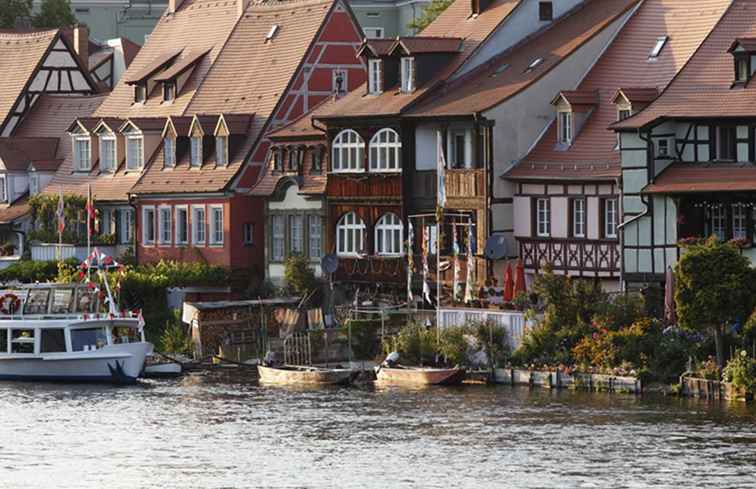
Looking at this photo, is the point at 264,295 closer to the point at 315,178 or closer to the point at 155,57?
the point at 315,178

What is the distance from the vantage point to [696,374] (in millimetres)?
71000

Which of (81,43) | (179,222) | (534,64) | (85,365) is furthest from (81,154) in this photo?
(534,64)

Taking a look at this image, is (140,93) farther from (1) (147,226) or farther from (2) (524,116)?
(2) (524,116)

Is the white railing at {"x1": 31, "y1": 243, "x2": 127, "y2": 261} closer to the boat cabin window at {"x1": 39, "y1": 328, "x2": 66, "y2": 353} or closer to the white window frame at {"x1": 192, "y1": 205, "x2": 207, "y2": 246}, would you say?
the white window frame at {"x1": 192, "y1": 205, "x2": 207, "y2": 246}

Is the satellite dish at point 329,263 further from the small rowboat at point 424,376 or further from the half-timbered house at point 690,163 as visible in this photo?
the half-timbered house at point 690,163

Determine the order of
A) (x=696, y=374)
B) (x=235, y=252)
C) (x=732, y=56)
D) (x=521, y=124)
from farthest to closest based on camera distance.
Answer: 1. (x=235, y=252)
2. (x=521, y=124)
3. (x=732, y=56)
4. (x=696, y=374)

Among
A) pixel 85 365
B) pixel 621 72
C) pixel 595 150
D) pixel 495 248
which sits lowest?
pixel 85 365

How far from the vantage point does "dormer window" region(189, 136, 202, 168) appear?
98.8m

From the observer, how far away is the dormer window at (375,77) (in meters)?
90.4

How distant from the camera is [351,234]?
9012cm

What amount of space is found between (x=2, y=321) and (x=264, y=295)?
1124cm

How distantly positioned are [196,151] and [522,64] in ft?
55.0

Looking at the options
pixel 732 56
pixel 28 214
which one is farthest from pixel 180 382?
pixel 28 214

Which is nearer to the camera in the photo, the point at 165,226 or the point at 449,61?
the point at 449,61
